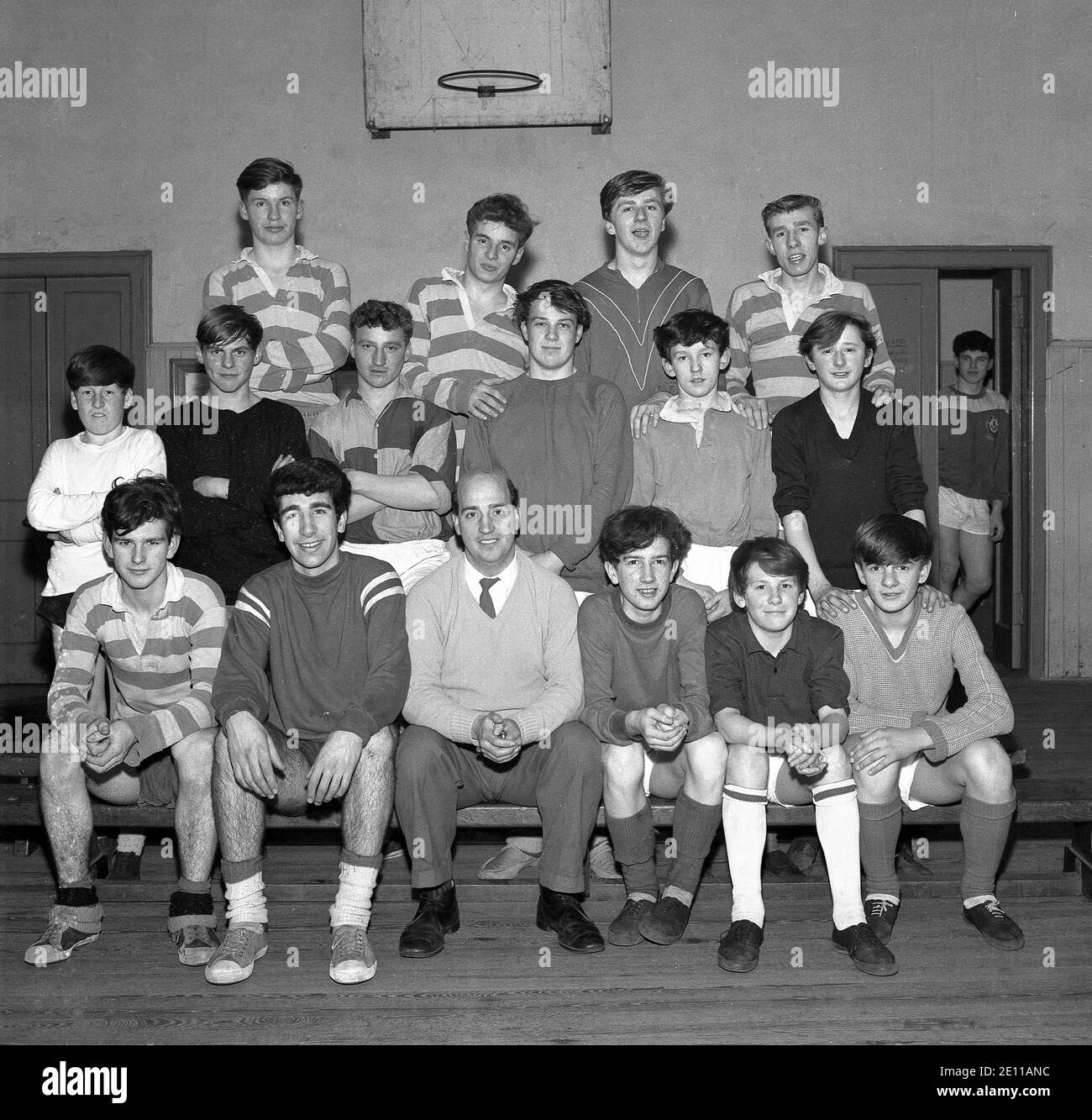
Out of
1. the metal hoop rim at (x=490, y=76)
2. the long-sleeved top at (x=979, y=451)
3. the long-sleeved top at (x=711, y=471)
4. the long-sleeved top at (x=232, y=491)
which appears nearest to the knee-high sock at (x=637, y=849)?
the long-sleeved top at (x=711, y=471)

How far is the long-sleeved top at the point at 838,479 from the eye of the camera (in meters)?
3.41

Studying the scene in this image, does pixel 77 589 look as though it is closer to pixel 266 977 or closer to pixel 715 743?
pixel 266 977

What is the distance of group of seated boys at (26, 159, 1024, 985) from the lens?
9.69 feet

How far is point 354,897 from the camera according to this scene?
2871 mm

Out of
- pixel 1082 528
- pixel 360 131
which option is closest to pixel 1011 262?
pixel 1082 528

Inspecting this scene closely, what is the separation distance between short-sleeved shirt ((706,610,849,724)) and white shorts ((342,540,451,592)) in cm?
91

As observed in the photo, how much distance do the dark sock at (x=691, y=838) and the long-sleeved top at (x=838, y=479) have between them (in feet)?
2.63

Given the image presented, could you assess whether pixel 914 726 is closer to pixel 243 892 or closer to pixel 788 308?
pixel 788 308

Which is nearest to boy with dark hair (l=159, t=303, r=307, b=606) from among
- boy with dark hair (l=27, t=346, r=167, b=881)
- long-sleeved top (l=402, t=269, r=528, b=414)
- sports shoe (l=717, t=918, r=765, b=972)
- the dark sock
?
boy with dark hair (l=27, t=346, r=167, b=881)

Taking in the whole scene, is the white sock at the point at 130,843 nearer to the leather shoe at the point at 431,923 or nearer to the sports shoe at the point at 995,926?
the leather shoe at the point at 431,923

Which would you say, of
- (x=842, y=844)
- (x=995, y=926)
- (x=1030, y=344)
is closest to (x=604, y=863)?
(x=842, y=844)

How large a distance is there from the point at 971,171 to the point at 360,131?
123 inches

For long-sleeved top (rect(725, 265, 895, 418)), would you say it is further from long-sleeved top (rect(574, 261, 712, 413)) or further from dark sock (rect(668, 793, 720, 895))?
dark sock (rect(668, 793, 720, 895))

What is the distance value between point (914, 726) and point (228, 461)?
6.53 ft
